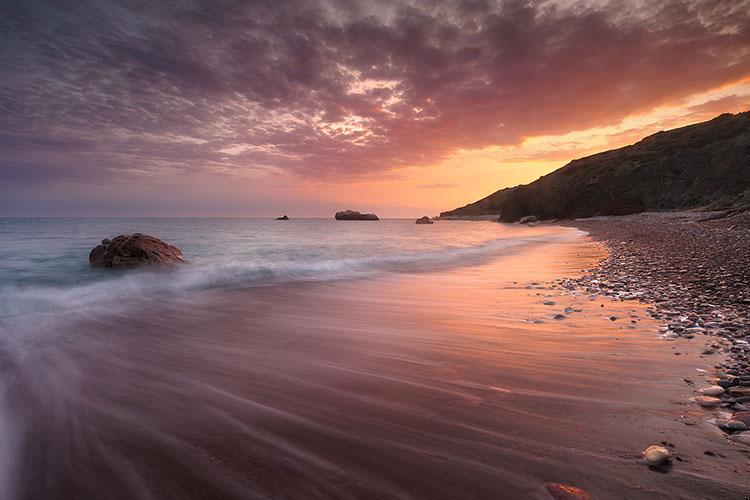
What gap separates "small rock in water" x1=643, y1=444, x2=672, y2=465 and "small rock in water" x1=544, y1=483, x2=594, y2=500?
0.57m

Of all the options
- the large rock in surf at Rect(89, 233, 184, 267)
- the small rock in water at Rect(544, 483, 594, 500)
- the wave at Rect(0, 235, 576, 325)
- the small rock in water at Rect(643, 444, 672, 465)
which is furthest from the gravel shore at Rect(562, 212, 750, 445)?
the large rock in surf at Rect(89, 233, 184, 267)

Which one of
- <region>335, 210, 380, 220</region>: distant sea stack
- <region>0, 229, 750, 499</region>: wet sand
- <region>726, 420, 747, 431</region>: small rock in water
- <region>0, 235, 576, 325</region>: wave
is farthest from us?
<region>335, 210, 380, 220</region>: distant sea stack

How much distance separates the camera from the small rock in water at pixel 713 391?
2.78 m

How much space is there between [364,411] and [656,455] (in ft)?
6.58

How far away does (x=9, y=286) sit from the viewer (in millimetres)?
9289

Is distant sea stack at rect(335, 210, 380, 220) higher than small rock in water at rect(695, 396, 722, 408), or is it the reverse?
distant sea stack at rect(335, 210, 380, 220)

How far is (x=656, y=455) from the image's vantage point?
2.06 metres

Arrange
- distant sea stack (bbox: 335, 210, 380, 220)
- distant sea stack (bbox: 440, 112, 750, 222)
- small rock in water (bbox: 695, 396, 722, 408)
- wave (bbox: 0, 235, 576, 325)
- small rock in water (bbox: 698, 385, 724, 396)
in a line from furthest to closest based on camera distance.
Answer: distant sea stack (bbox: 335, 210, 380, 220), distant sea stack (bbox: 440, 112, 750, 222), wave (bbox: 0, 235, 576, 325), small rock in water (bbox: 698, 385, 724, 396), small rock in water (bbox: 695, 396, 722, 408)

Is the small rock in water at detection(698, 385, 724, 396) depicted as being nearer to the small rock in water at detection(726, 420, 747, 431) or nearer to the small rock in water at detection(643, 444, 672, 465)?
the small rock in water at detection(726, 420, 747, 431)

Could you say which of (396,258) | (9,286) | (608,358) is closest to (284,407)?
(608,358)

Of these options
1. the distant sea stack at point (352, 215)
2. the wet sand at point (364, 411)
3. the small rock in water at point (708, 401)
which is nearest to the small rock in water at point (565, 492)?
the wet sand at point (364, 411)

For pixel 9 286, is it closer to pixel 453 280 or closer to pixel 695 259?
pixel 453 280

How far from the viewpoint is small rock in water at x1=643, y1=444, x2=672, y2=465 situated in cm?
204

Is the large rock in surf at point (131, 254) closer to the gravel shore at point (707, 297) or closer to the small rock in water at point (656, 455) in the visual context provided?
the gravel shore at point (707, 297)
